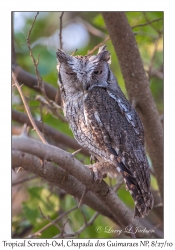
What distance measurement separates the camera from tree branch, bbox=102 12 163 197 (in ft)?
11.1

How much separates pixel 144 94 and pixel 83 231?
1188 mm

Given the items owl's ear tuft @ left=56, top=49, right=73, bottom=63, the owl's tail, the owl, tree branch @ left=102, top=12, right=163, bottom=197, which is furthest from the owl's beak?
the owl's tail

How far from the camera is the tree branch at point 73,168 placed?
6.68 feet

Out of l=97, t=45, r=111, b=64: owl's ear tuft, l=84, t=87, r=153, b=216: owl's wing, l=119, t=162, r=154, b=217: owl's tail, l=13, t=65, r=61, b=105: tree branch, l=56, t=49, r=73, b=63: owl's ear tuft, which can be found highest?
l=13, t=65, r=61, b=105: tree branch

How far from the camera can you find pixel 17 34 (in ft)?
13.0

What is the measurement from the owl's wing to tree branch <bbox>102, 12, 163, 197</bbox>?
38cm

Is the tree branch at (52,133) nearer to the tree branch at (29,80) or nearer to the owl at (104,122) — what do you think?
the tree branch at (29,80)

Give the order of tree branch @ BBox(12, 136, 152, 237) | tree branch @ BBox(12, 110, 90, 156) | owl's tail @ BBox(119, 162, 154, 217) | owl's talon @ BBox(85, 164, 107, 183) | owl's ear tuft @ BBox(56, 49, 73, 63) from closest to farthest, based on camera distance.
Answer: tree branch @ BBox(12, 136, 152, 237) < owl's talon @ BBox(85, 164, 107, 183) < owl's tail @ BBox(119, 162, 154, 217) < owl's ear tuft @ BBox(56, 49, 73, 63) < tree branch @ BBox(12, 110, 90, 156)

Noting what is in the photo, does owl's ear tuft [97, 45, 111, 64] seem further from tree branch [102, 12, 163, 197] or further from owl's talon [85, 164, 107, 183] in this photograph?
owl's talon [85, 164, 107, 183]

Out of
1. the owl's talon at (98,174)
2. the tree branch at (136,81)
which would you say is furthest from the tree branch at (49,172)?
the tree branch at (136,81)

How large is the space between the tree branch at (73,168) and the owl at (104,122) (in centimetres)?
13

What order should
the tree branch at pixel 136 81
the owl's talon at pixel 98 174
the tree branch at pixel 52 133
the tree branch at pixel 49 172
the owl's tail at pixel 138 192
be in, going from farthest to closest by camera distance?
the tree branch at pixel 52 133
the tree branch at pixel 136 81
the owl's tail at pixel 138 192
the owl's talon at pixel 98 174
the tree branch at pixel 49 172

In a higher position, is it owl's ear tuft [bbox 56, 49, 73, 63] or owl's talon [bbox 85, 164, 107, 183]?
owl's ear tuft [bbox 56, 49, 73, 63]

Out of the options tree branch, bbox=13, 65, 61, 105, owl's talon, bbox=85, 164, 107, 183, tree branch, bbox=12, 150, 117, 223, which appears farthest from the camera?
tree branch, bbox=13, 65, 61, 105
